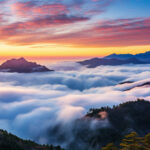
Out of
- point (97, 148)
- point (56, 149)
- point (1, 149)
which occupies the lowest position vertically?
point (97, 148)

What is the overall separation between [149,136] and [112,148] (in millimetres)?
7030

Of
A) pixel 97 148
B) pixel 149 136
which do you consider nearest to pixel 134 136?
pixel 149 136

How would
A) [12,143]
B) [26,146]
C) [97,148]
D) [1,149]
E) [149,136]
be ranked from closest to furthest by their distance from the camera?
1. [149,136]
2. [1,149]
3. [12,143]
4. [26,146]
5. [97,148]

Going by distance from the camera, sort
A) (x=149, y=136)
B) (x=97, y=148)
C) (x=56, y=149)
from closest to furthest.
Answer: (x=149, y=136) → (x=56, y=149) → (x=97, y=148)

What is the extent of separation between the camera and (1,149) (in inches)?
3189

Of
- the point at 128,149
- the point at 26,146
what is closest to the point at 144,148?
the point at 128,149

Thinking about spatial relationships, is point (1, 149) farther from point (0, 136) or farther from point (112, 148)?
point (112, 148)

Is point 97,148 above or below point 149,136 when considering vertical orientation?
below

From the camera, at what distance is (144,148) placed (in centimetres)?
2712

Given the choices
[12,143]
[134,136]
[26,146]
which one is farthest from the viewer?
[26,146]

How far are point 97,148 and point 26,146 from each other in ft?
413

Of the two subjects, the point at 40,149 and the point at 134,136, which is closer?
the point at 134,136

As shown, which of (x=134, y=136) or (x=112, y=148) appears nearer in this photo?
(x=134, y=136)

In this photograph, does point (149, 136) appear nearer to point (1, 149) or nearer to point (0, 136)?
point (1, 149)
